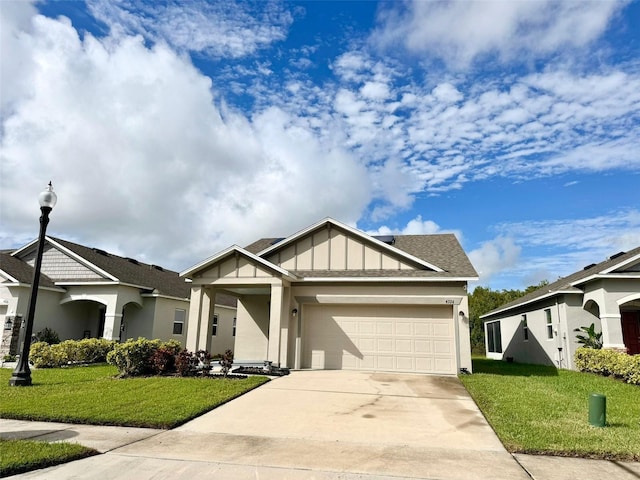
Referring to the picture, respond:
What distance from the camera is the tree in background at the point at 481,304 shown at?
123 ft

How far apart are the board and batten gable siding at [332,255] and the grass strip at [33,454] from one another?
11.5 meters

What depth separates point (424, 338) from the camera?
49.8 ft

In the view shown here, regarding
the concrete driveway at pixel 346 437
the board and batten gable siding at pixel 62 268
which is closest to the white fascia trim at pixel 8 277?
the board and batten gable siding at pixel 62 268

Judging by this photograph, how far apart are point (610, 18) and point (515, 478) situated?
11.5 meters

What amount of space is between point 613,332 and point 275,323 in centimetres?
1154

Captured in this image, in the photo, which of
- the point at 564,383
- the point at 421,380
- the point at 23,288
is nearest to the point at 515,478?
the point at 421,380

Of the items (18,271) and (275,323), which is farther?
(18,271)

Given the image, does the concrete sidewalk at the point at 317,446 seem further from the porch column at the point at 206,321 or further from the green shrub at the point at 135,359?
the porch column at the point at 206,321

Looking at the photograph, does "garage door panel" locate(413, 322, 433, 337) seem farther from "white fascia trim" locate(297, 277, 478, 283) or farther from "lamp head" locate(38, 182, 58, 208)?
"lamp head" locate(38, 182, 58, 208)

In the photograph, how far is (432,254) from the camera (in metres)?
17.5

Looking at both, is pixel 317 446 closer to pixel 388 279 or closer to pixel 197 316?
pixel 388 279

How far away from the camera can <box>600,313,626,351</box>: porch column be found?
14.4 metres

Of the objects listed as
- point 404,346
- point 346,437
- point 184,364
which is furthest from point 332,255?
point 346,437

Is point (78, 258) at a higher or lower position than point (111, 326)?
higher
